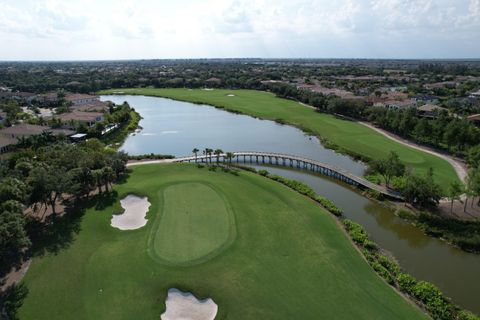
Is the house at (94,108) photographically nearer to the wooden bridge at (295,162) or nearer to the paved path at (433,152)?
the wooden bridge at (295,162)

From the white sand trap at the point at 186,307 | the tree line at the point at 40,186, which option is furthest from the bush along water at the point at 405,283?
the tree line at the point at 40,186

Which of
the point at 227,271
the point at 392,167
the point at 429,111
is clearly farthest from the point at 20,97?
the point at 429,111

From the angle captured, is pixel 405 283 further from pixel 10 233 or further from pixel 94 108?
pixel 94 108

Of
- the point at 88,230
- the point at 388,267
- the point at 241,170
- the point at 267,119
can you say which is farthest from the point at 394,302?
the point at 267,119

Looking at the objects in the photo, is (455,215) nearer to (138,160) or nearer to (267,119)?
(138,160)

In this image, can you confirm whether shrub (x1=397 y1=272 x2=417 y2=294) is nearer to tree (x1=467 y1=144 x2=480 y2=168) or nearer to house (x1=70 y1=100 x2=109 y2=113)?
tree (x1=467 y1=144 x2=480 y2=168)
